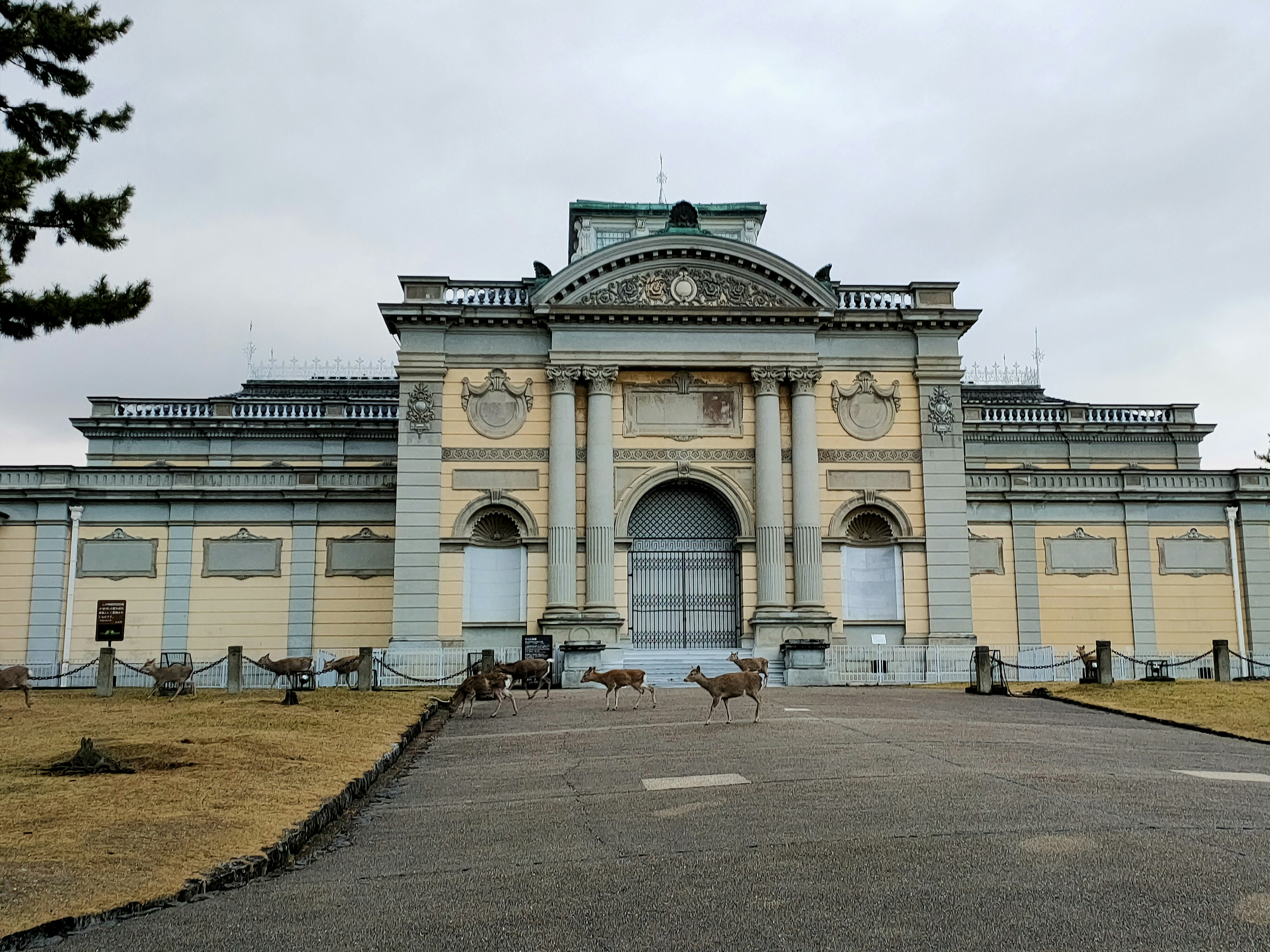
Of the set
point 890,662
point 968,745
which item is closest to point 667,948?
point 968,745

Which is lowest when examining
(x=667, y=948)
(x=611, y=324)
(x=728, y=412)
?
(x=667, y=948)

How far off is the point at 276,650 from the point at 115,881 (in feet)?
89.8

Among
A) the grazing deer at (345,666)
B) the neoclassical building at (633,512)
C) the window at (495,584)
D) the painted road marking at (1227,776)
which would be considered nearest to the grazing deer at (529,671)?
the grazing deer at (345,666)

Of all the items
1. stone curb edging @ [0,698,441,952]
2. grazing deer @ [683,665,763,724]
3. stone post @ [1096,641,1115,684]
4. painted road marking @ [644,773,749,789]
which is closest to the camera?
stone curb edging @ [0,698,441,952]

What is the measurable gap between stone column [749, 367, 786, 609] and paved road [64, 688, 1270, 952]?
57.9 ft

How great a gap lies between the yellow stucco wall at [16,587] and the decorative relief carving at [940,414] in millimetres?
26588

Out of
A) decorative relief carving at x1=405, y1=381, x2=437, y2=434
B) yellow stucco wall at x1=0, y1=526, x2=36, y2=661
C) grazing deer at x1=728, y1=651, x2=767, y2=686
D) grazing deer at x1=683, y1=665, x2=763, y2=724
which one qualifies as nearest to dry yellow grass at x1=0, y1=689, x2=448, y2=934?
grazing deer at x1=683, y1=665, x2=763, y2=724

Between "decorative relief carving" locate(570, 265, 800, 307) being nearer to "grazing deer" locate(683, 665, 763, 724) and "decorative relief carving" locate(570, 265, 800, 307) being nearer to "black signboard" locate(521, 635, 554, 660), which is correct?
"black signboard" locate(521, 635, 554, 660)

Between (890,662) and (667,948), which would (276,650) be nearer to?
(890,662)

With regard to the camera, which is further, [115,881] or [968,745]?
[968,745]

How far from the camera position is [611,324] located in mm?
34156

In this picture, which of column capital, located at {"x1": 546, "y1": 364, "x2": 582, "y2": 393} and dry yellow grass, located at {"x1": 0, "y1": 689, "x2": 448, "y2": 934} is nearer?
dry yellow grass, located at {"x1": 0, "y1": 689, "x2": 448, "y2": 934}

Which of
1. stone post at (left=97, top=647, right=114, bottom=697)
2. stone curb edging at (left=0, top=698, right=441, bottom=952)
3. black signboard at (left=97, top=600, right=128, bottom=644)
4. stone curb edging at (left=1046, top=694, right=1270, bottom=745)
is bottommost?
stone curb edging at (left=0, top=698, right=441, bottom=952)

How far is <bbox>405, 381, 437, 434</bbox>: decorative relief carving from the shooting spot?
3375cm
